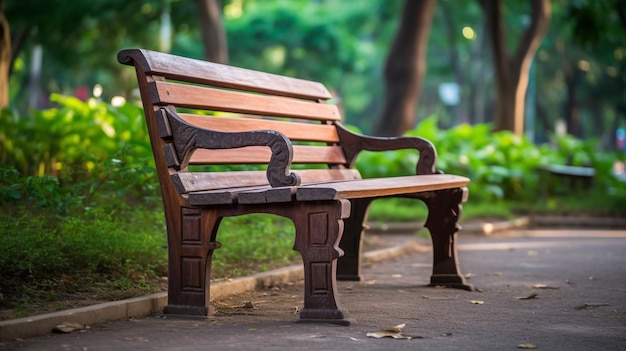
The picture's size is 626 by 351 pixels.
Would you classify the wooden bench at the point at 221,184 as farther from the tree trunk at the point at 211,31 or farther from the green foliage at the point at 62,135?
the tree trunk at the point at 211,31

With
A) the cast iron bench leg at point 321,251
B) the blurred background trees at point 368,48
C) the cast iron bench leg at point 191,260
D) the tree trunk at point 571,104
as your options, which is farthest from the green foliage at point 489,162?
the tree trunk at point 571,104

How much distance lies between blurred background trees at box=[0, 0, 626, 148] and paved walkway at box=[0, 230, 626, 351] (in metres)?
7.00

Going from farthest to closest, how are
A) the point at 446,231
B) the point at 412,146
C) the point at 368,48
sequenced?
the point at 368,48
the point at 412,146
the point at 446,231

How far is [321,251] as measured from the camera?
5.04 meters

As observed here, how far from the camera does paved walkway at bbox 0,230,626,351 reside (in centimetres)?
454

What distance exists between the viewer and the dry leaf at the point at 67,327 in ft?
15.3

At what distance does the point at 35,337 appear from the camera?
4551 millimetres

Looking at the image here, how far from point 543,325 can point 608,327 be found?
33cm

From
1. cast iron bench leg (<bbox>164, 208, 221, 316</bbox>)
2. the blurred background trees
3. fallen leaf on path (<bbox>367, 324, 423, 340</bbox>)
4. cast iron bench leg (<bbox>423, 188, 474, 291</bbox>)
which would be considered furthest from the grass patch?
fallen leaf on path (<bbox>367, 324, 423, 340</bbox>)

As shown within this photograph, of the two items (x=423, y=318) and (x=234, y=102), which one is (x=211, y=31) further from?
(x=423, y=318)

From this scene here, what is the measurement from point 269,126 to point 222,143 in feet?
3.84

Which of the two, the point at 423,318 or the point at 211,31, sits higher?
the point at 211,31

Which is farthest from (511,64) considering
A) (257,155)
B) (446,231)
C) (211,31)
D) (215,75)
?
(215,75)

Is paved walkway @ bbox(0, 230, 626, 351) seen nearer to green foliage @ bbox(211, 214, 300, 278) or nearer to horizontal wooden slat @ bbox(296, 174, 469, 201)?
green foliage @ bbox(211, 214, 300, 278)
